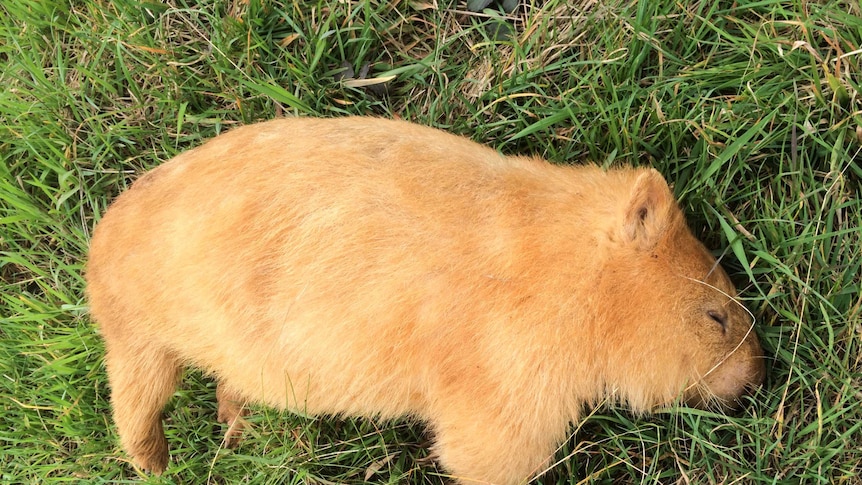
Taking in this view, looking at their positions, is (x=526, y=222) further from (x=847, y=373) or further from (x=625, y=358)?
(x=847, y=373)

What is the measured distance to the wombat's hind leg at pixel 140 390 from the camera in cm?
363

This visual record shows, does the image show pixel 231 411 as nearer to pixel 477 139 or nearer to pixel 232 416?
pixel 232 416

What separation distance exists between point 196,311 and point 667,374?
2.07 meters

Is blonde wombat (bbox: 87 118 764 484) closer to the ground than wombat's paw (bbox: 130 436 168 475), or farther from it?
farther from it

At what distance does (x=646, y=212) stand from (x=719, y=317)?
614 mm

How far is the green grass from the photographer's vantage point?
3568 mm

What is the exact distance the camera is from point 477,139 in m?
4.17

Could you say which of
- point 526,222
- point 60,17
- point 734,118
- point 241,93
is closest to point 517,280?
point 526,222

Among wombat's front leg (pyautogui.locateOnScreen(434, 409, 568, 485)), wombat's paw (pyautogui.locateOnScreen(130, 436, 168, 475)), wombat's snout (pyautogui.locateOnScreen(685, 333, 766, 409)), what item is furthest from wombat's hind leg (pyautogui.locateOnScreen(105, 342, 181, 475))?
wombat's snout (pyautogui.locateOnScreen(685, 333, 766, 409))

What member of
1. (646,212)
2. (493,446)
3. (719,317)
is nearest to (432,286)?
(493,446)

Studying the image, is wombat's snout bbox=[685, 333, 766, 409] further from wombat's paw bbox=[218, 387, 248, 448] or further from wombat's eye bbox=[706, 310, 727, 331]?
wombat's paw bbox=[218, 387, 248, 448]

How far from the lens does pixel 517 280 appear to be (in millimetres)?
3064

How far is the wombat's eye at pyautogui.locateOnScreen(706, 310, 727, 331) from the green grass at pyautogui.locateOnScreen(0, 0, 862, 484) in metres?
0.39

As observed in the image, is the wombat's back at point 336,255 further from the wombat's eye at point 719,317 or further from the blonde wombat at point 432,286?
the wombat's eye at point 719,317
